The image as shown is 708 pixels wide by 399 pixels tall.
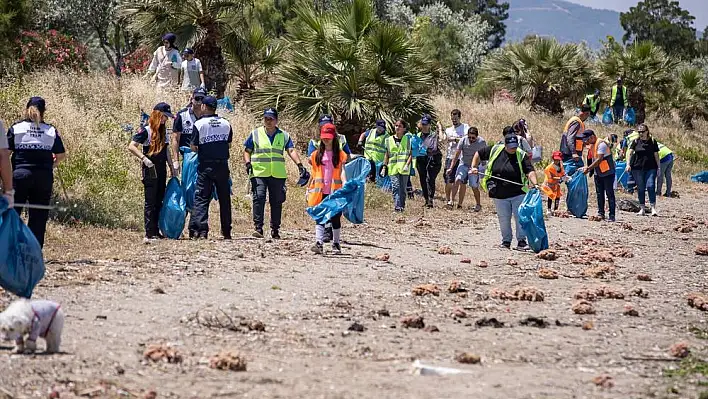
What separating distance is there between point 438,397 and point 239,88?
63.9 ft

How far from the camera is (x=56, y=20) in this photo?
38.0m

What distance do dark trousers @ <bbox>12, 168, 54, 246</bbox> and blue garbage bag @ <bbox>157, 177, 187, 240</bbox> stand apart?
102 inches

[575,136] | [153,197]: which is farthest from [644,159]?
[153,197]

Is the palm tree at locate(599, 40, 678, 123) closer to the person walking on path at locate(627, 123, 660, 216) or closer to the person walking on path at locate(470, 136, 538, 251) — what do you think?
the person walking on path at locate(627, 123, 660, 216)

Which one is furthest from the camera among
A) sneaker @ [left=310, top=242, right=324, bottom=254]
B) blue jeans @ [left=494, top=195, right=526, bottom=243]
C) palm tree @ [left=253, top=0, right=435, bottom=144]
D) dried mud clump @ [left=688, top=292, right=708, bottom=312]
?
palm tree @ [left=253, top=0, right=435, bottom=144]

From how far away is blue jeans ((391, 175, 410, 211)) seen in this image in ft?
66.0

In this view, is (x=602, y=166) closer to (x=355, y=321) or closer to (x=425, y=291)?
(x=425, y=291)

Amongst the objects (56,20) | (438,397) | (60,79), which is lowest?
(438,397)

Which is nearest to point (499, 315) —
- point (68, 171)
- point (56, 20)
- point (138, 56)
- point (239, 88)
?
point (68, 171)

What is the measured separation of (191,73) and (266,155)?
711 centimetres

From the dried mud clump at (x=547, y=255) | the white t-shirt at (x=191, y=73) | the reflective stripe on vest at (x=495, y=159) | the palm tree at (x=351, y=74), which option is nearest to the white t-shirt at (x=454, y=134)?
the palm tree at (x=351, y=74)

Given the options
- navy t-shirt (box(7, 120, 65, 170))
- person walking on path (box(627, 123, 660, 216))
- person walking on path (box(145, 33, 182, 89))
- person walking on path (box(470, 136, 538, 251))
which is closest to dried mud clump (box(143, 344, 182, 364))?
navy t-shirt (box(7, 120, 65, 170))

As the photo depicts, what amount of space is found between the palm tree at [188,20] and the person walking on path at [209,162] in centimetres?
848

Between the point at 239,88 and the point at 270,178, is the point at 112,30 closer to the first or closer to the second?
the point at 239,88
